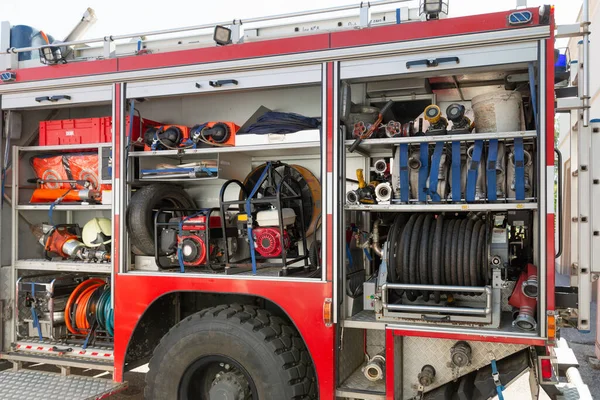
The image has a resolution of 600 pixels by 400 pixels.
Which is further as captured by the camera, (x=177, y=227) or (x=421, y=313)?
(x=177, y=227)

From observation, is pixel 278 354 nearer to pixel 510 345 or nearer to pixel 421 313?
pixel 421 313

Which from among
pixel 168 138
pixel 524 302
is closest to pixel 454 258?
pixel 524 302

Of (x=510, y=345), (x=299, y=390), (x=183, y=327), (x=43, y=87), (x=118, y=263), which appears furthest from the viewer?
(x=43, y=87)

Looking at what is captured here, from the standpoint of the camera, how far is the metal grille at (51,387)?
A: 441 centimetres

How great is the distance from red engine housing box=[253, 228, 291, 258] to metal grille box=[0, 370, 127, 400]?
5.70ft

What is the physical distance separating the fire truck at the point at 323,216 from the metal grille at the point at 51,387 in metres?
0.02

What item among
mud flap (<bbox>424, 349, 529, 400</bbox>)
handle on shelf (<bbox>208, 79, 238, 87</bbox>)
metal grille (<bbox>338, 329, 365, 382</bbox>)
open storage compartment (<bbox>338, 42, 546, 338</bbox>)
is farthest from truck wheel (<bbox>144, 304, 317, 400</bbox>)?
handle on shelf (<bbox>208, 79, 238, 87</bbox>)

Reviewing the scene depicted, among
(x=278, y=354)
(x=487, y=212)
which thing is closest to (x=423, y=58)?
(x=487, y=212)

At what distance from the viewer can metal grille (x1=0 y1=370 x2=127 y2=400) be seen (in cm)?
441

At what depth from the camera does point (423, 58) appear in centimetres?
373

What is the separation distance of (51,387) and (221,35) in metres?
3.42

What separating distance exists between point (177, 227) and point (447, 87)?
268 centimetres

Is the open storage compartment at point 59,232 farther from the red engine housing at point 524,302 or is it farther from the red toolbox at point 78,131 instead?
the red engine housing at point 524,302

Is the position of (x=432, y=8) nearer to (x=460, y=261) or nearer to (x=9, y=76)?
(x=460, y=261)
